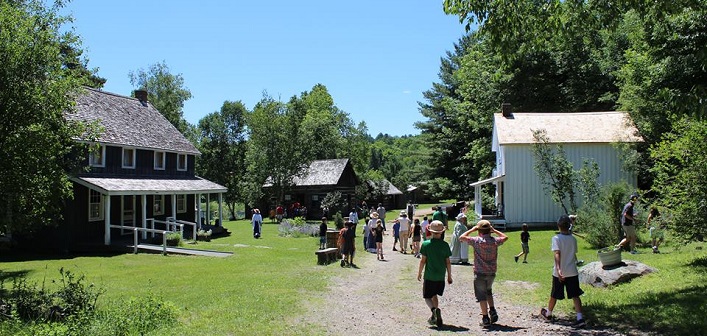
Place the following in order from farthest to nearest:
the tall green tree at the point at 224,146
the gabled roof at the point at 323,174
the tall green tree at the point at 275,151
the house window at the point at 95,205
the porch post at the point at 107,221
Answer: the tall green tree at the point at 224,146 < the gabled roof at the point at 323,174 < the tall green tree at the point at 275,151 < the house window at the point at 95,205 < the porch post at the point at 107,221

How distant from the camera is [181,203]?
32719mm

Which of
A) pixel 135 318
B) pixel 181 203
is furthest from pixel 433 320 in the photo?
pixel 181 203

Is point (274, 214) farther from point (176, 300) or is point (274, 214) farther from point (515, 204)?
point (176, 300)

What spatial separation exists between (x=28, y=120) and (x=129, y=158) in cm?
1692

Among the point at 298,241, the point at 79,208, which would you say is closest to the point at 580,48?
the point at 298,241

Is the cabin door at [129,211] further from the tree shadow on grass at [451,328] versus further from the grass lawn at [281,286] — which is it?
the tree shadow on grass at [451,328]

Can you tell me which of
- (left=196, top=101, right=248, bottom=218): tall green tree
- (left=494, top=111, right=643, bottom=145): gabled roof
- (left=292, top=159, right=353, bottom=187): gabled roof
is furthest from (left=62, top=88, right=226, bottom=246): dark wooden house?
(left=196, top=101, right=248, bottom=218): tall green tree

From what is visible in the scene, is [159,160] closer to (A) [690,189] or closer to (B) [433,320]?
(B) [433,320]

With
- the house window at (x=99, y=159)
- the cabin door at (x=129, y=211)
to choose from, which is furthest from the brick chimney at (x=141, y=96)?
the cabin door at (x=129, y=211)

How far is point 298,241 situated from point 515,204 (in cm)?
1210

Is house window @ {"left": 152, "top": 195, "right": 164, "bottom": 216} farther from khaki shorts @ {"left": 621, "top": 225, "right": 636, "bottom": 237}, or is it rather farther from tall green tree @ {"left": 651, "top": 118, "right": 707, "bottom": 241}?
tall green tree @ {"left": 651, "top": 118, "right": 707, "bottom": 241}

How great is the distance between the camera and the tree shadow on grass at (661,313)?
320 inches

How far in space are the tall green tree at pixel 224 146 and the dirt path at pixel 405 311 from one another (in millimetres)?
51460

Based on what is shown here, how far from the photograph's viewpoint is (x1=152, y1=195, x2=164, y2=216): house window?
29.2 m
